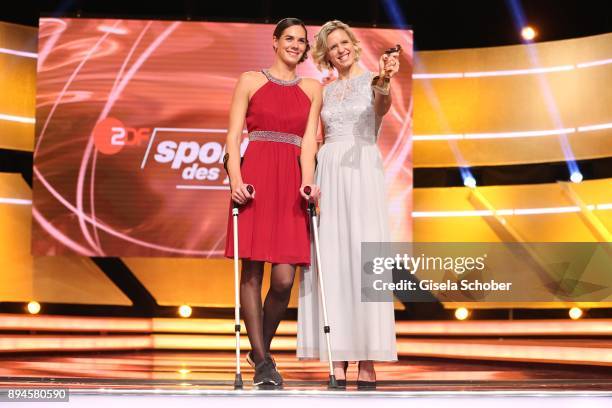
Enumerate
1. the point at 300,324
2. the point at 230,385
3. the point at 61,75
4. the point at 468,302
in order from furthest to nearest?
the point at 468,302 < the point at 61,75 < the point at 300,324 < the point at 230,385

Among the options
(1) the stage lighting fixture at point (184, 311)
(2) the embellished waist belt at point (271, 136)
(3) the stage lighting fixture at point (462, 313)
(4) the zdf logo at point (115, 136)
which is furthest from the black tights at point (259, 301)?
(3) the stage lighting fixture at point (462, 313)

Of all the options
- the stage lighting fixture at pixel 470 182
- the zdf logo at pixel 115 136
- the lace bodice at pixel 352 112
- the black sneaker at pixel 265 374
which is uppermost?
the zdf logo at pixel 115 136

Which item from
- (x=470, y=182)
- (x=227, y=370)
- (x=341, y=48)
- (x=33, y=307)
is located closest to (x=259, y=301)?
(x=341, y=48)

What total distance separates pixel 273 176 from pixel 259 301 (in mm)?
567

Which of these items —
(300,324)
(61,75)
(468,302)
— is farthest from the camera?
(468,302)

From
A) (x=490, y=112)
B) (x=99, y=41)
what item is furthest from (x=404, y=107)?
(x=99, y=41)

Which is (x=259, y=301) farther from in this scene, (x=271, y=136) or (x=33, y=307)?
(x=33, y=307)

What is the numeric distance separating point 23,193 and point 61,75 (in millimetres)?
1171

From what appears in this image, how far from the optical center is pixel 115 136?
7215 mm

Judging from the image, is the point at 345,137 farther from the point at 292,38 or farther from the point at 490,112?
the point at 490,112

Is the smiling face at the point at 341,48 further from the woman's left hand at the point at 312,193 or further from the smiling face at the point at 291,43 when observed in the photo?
the woman's left hand at the point at 312,193

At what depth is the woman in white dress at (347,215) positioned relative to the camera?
3814mm

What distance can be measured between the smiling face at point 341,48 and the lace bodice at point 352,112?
0.09 m

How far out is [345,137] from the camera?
394 centimetres
